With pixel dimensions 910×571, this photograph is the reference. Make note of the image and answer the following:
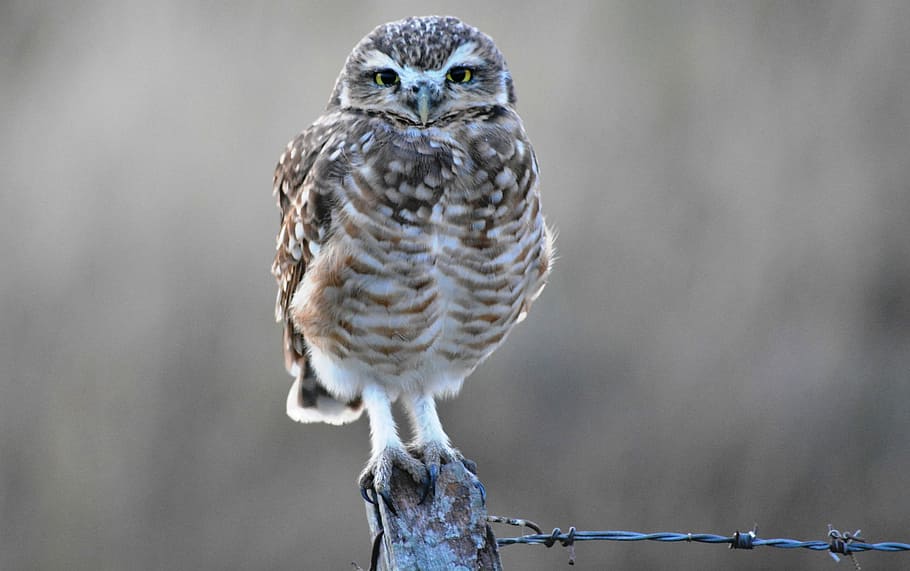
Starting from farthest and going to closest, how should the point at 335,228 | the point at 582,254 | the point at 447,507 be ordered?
1. the point at 582,254
2. the point at 335,228
3. the point at 447,507

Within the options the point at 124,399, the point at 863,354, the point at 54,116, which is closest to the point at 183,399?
the point at 124,399

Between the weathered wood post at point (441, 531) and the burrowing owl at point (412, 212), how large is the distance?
44 centimetres

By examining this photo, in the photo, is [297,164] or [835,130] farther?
[835,130]

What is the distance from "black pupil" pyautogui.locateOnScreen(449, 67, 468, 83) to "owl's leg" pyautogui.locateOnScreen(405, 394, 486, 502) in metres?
0.88

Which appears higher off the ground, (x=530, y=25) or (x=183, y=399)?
(x=530, y=25)

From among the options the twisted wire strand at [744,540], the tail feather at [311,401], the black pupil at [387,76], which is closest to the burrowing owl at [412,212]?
the black pupil at [387,76]

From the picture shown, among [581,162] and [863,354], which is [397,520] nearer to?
[581,162]

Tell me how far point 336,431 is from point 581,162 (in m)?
1.51

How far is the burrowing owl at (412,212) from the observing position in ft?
9.45

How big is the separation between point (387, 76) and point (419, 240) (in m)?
0.41

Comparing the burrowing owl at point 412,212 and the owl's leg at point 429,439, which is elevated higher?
the burrowing owl at point 412,212

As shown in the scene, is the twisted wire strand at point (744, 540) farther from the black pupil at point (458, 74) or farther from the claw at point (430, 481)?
the black pupil at point (458, 74)

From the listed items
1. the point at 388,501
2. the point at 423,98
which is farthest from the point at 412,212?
the point at 388,501

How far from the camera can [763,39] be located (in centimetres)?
528
